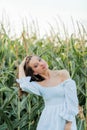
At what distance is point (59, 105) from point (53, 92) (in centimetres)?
9

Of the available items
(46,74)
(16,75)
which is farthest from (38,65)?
(16,75)

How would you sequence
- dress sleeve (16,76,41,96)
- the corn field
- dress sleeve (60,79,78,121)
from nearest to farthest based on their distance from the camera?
1. dress sleeve (60,79,78,121)
2. dress sleeve (16,76,41,96)
3. the corn field

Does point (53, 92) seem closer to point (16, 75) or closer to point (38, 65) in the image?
point (38, 65)

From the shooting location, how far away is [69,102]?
319 cm

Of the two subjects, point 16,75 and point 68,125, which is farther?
point 16,75

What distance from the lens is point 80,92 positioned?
450 centimetres

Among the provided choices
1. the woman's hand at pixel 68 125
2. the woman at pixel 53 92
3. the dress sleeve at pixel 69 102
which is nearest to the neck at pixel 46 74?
the woman at pixel 53 92

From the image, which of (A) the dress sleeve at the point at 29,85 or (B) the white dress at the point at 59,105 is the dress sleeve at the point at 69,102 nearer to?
(B) the white dress at the point at 59,105

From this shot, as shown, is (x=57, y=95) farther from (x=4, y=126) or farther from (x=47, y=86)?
(x=4, y=126)

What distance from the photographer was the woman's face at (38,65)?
10.6 ft

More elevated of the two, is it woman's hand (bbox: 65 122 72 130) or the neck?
the neck

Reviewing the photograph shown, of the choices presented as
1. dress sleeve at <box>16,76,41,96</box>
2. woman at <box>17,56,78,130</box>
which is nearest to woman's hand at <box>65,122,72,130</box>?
woman at <box>17,56,78,130</box>

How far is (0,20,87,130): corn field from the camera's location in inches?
159

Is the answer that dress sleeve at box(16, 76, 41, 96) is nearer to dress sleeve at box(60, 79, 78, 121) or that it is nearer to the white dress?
the white dress
